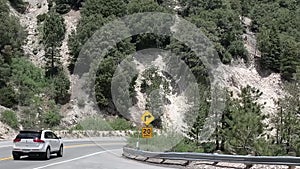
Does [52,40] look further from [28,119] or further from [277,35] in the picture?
[277,35]

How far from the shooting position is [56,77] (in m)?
72.0

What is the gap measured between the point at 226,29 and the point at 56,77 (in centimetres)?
3446

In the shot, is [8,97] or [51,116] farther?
[51,116]

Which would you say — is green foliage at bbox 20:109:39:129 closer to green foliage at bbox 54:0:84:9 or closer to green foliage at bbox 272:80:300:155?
green foliage at bbox 272:80:300:155

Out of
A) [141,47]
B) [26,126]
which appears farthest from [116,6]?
[26,126]

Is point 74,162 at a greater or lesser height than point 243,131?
lesser

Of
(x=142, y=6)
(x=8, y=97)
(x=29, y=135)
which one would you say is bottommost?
(x=29, y=135)

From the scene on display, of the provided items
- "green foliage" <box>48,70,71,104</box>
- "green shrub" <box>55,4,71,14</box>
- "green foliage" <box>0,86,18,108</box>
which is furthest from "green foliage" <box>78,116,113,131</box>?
"green shrub" <box>55,4,71,14</box>

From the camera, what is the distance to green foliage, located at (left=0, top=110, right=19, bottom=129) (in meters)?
51.3

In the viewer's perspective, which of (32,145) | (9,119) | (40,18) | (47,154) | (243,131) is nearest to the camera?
(32,145)

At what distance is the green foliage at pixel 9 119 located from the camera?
168ft

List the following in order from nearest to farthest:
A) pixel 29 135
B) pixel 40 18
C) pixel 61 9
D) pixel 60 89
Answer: pixel 29 135
pixel 60 89
pixel 40 18
pixel 61 9

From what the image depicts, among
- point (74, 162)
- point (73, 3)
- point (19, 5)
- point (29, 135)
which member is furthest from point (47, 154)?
point (19, 5)

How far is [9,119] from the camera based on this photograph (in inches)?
2040
